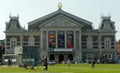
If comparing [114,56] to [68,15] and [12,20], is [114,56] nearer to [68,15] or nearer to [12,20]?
[68,15]

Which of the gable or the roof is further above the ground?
the roof

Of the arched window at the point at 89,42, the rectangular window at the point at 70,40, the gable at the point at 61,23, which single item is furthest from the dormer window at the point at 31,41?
the arched window at the point at 89,42

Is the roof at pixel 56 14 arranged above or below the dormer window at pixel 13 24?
above

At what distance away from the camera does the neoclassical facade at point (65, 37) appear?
113m

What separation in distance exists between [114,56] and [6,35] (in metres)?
30.6

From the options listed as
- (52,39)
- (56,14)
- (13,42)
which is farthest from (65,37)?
(13,42)

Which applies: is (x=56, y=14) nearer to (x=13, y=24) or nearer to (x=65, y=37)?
(x=65, y=37)

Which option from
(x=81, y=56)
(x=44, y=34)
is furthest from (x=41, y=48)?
(x=81, y=56)

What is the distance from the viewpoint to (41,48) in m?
114

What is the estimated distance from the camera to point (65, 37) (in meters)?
113

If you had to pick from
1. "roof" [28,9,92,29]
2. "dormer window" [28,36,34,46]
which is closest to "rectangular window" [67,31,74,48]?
"roof" [28,9,92,29]

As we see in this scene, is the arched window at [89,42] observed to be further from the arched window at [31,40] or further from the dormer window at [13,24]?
the dormer window at [13,24]

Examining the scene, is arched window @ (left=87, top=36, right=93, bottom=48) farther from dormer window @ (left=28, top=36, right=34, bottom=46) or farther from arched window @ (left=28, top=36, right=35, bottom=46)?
dormer window @ (left=28, top=36, right=34, bottom=46)

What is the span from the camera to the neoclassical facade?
4461 inches
